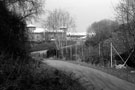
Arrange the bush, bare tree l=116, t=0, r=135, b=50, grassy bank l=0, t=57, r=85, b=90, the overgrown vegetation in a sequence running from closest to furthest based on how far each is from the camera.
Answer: grassy bank l=0, t=57, r=85, b=90, the overgrown vegetation, the bush, bare tree l=116, t=0, r=135, b=50

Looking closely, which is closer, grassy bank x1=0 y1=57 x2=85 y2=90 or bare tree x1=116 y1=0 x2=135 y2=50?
grassy bank x1=0 y1=57 x2=85 y2=90

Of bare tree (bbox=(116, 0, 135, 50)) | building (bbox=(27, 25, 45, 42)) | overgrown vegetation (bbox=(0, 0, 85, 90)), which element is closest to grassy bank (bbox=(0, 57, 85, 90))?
overgrown vegetation (bbox=(0, 0, 85, 90))

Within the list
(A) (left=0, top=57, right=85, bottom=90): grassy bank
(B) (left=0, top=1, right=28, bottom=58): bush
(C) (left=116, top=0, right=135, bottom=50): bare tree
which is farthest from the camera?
(C) (left=116, top=0, right=135, bottom=50): bare tree

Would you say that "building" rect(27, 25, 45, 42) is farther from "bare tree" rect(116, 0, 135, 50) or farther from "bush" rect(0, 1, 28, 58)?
"bare tree" rect(116, 0, 135, 50)

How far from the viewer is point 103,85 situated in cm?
808

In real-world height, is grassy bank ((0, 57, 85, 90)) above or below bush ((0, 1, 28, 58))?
below

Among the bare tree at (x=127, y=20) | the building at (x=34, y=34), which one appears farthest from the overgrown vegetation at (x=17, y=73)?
the bare tree at (x=127, y=20)

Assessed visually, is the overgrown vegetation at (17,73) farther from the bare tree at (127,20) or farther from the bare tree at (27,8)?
the bare tree at (127,20)

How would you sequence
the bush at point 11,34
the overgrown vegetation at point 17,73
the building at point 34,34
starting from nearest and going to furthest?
the overgrown vegetation at point 17,73, the bush at point 11,34, the building at point 34,34

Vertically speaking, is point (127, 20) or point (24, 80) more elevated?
point (127, 20)

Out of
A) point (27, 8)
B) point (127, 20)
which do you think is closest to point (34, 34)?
point (27, 8)

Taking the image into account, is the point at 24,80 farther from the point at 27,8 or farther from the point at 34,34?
the point at 34,34

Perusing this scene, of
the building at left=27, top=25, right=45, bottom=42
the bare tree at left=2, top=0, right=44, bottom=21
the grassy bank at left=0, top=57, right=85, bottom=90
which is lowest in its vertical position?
the grassy bank at left=0, top=57, right=85, bottom=90

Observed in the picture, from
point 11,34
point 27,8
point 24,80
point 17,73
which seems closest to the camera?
point 24,80
